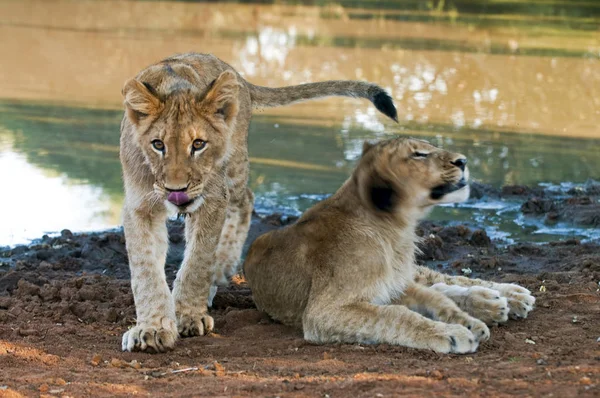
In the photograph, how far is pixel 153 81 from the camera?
5.56 meters

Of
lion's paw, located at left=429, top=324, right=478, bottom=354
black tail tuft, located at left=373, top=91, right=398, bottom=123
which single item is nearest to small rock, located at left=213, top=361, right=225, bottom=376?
lion's paw, located at left=429, top=324, right=478, bottom=354

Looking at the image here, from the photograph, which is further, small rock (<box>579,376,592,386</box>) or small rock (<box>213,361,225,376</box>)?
small rock (<box>213,361,225,376</box>)

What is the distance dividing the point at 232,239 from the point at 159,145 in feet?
5.86

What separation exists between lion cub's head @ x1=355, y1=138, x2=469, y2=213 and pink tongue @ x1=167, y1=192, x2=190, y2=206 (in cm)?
93

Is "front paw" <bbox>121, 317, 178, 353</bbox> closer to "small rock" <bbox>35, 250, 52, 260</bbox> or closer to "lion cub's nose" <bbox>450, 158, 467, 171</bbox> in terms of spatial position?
"lion cub's nose" <bbox>450, 158, 467, 171</bbox>

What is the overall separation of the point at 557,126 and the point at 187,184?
6980mm

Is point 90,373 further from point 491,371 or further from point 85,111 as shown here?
point 85,111

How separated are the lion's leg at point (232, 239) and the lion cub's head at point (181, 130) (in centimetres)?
137

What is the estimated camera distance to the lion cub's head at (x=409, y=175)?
5219mm

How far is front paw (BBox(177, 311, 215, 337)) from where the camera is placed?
18.2 ft

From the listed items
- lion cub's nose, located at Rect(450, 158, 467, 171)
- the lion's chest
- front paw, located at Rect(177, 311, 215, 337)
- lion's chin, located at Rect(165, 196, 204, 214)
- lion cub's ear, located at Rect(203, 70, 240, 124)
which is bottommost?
front paw, located at Rect(177, 311, 215, 337)

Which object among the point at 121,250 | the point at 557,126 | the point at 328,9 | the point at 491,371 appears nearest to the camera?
the point at 491,371

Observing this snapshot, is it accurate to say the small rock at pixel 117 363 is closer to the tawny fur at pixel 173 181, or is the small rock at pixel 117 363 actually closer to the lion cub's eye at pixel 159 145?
the tawny fur at pixel 173 181

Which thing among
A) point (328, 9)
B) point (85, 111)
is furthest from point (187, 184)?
point (328, 9)
